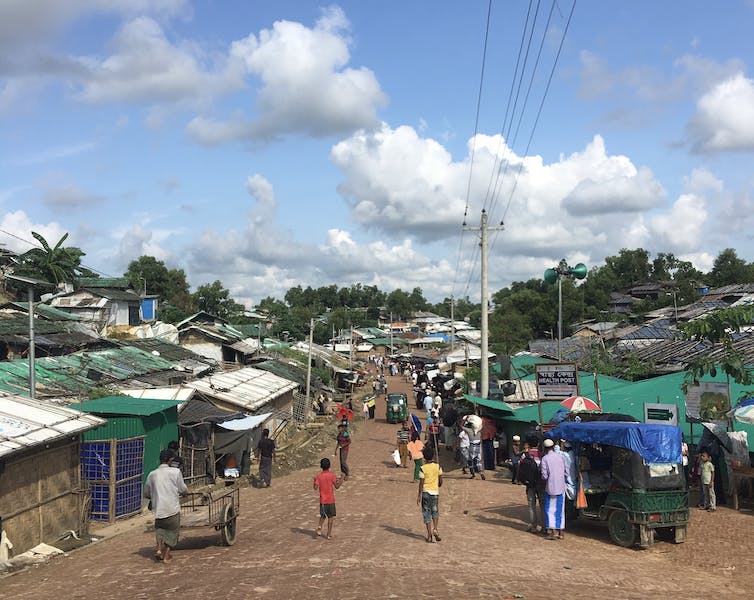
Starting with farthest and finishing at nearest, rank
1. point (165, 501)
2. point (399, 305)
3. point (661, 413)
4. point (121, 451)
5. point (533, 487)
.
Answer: point (399, 305), point (661, 413), point (121, 451), point (533, 487), point (165, 501)

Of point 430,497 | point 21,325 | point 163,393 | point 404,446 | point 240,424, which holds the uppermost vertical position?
point 21,325

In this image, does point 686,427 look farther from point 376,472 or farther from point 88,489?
point 88,489

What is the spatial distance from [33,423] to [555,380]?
14.3 m

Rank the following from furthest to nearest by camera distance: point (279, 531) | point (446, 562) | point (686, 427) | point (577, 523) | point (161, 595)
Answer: point (686, 427), point (577, 523), point (279, 531), point (446, 562), point (161, 595)

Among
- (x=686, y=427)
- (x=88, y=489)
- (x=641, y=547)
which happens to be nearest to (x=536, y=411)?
(x=686, y=427)

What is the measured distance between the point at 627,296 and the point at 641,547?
273ft

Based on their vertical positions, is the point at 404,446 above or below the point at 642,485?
below

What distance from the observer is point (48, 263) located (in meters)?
48.3

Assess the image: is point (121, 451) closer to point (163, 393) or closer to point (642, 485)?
point (163, 393)

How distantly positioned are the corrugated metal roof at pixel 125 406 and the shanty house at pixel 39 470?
3.36 ft

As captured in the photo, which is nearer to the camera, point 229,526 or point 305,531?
point 229,526

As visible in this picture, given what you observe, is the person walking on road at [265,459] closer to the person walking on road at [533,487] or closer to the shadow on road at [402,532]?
the shadow on road at [402,532]

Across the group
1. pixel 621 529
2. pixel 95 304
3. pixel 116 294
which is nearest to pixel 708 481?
pixel 621 529

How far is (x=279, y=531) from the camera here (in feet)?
44.0
